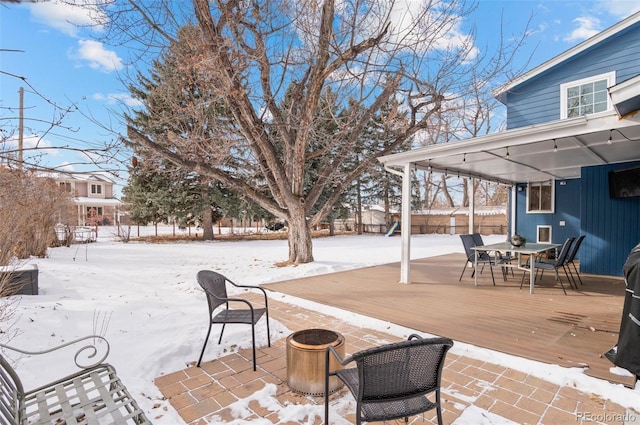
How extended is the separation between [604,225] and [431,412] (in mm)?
7380

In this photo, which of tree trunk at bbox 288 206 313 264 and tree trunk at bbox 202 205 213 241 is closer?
tree trunk at bbox 288 206 313 264

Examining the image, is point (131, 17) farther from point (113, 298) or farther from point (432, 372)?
point (432, 372)

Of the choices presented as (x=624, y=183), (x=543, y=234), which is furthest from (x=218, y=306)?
(x=543, y=234)

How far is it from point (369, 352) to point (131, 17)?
759 cm

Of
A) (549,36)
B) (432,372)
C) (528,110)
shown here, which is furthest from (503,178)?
(432,372)

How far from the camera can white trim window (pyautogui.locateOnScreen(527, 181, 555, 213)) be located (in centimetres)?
966

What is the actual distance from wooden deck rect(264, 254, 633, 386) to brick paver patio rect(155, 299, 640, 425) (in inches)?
18.5

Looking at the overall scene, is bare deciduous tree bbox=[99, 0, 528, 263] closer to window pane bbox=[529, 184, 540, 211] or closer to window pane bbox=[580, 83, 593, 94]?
window pane bbox=[580, 83, 593, 94]

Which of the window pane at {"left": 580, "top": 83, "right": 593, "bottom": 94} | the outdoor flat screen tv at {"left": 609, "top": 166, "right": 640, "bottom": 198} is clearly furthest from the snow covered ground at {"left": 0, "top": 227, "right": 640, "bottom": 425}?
the window pane at {"left": 580, "top": 83, "right": 593, "bottom": 94}

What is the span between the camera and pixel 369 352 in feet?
5.51

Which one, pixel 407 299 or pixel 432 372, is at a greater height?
pixel 432 372

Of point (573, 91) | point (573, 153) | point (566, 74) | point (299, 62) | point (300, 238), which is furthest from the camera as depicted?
point (566, 74)

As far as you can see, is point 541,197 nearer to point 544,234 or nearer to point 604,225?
point 544,234

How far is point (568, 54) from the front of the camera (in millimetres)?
8773
